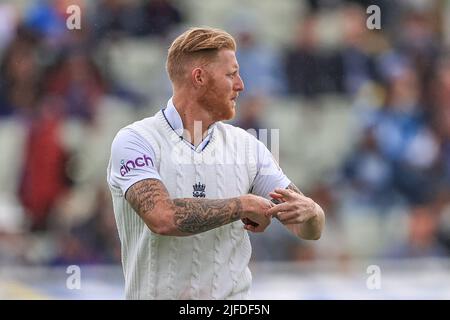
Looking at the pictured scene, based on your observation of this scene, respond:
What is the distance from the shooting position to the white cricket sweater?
4.53 meters

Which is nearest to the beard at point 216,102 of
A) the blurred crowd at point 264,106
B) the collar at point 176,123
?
the collar at point 176,123

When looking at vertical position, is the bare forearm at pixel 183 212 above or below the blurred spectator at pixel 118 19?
below

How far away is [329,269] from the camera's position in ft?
29.7

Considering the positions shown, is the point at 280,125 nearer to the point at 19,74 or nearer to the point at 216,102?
the point at 19,74

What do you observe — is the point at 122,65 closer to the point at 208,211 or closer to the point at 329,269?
the point at 329,269

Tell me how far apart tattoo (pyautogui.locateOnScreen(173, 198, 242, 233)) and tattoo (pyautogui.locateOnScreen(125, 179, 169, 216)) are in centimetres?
9

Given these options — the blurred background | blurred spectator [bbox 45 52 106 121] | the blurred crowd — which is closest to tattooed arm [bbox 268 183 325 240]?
the blurred background

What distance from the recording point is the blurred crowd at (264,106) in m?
9.00

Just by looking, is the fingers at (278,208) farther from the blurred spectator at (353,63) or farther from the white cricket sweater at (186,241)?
the blurred spectator at (353,63)

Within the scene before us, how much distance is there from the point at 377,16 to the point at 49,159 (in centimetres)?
325

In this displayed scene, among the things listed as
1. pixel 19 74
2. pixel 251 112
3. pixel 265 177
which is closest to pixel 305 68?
pixel 251 112

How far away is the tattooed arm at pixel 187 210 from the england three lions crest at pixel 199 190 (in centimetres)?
14

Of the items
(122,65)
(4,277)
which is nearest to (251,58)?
(122,65)

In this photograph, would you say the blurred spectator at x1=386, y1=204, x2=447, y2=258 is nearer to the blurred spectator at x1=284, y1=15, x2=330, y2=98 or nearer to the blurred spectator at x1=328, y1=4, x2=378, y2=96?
the blurred spectator at x1=328, y1=4, x2=378, y2=96
